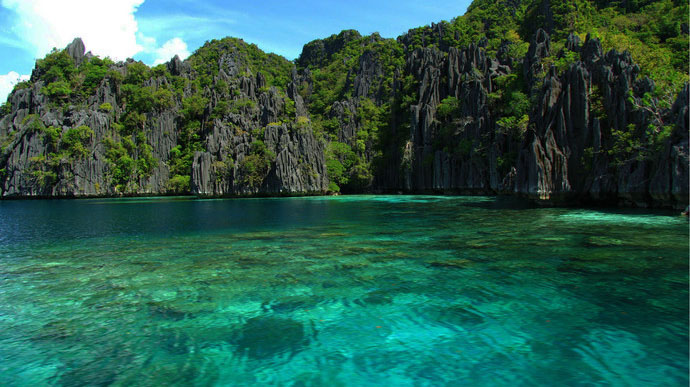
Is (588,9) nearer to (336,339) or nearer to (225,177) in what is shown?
(225,177)

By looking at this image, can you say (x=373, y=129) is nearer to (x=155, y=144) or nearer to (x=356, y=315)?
(x=155, y=144)

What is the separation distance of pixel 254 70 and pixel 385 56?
46070 mm

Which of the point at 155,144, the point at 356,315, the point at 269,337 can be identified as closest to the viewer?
the point at 269,337

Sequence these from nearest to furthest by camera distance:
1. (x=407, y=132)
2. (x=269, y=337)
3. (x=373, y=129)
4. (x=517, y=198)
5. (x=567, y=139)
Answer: (x=269, y=337) < (x=567, y=139) < (x=517, y=198) < (x=407, y=132) < (x=373, y=129)

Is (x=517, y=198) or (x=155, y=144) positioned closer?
(x=517, y=198)

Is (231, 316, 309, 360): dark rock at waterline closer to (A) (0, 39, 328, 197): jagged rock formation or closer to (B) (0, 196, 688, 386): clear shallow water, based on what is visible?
(B) (0, 196, 688, 386): clear shallow water

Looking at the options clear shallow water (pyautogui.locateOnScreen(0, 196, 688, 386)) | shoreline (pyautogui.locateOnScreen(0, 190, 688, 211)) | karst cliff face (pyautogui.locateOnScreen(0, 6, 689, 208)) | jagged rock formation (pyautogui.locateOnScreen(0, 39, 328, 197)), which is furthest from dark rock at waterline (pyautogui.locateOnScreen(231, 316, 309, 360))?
jagged rock formation (pyautogui.locateOnScreen(0, 39, 328, 197))

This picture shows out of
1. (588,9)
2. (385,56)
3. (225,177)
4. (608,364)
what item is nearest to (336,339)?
(608,364)

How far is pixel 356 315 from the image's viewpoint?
756cm

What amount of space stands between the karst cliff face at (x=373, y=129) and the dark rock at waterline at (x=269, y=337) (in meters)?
24.6

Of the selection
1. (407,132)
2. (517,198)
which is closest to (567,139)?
(517,198)

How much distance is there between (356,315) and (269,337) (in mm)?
1863

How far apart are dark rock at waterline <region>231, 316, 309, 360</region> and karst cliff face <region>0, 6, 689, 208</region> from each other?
2464 centimetres

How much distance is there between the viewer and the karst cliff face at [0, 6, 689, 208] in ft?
93.4
